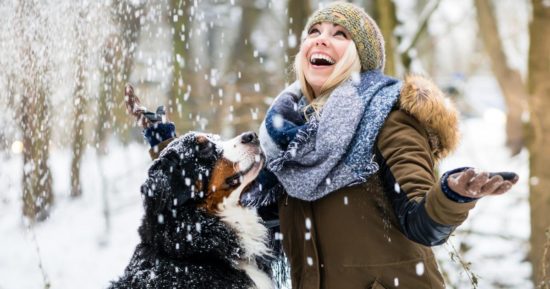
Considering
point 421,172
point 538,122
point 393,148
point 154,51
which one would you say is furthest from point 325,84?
point 154,51

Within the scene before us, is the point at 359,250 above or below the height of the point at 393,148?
below

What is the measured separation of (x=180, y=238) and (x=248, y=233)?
40cm

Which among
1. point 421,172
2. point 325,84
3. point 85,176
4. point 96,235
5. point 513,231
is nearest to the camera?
point 421,172

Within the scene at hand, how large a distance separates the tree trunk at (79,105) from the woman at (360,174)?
17.6 ft

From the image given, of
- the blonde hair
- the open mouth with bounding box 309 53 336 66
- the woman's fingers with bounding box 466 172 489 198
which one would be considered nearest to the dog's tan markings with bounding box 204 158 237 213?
the blonde hair

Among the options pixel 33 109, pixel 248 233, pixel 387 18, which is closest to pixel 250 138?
pixel 248 233

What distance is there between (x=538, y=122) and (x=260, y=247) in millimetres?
4841

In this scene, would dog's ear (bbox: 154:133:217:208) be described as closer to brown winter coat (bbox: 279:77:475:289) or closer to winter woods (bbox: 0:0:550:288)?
brown winter coat (bbox: 279:77:475:289)

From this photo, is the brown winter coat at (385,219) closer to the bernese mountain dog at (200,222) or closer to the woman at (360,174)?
the woman at (360,174)

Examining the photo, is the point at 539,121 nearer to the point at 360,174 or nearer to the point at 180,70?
the point at 360,174

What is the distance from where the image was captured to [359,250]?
9.85 feet

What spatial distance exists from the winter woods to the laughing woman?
0.99 metres

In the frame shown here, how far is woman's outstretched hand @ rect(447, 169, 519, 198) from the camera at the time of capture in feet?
7.13

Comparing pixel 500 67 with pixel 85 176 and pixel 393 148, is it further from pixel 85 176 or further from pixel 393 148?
pixel 393 148
